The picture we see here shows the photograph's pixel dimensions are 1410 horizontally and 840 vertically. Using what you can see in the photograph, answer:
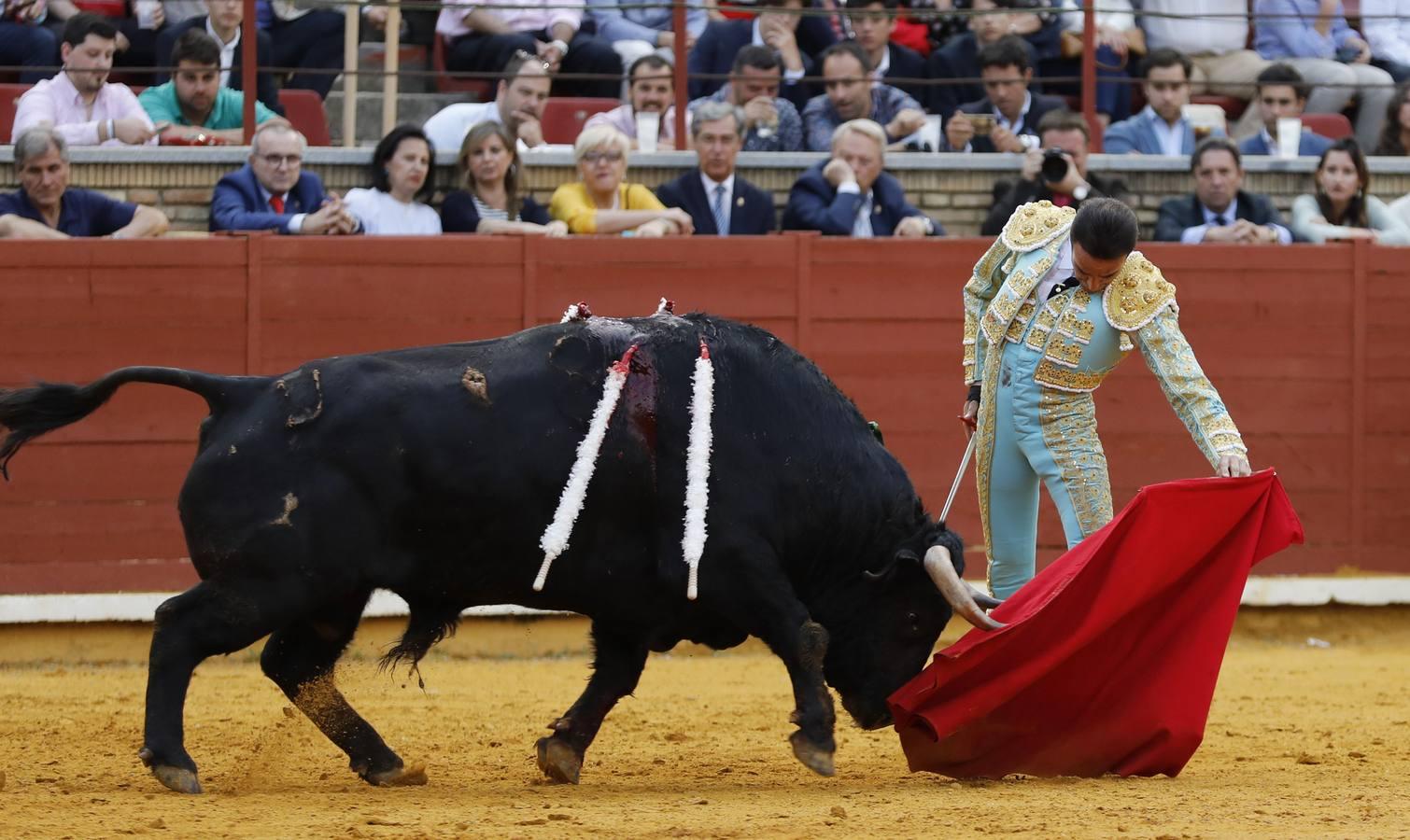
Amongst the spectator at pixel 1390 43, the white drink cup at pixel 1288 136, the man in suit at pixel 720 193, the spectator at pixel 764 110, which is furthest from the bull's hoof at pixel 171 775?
the spectator at pixel 1390 43

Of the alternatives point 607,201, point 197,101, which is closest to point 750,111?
point 607,201

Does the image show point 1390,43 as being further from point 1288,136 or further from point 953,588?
point 953,588

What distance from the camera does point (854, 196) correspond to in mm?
7844

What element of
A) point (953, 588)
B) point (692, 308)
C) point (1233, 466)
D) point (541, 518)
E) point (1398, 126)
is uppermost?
point (1398, 126)

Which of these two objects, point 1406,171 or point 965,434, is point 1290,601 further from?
point 1406,171

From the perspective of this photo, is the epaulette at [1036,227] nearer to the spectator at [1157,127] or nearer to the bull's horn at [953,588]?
the bull's horn at [953,588]

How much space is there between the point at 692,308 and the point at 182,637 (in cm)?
339

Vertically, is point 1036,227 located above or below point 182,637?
above

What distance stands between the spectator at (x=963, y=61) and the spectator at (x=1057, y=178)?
78 centimetres

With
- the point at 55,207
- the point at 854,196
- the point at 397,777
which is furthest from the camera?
the point at 854,196

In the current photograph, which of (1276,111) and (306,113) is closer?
(306,113)

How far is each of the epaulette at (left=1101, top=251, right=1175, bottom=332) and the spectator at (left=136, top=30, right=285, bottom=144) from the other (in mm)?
4035

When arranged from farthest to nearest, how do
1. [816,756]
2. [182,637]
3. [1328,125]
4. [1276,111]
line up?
1. [1328,125]
2. [1276,111]
3. [816,756]
4. [182,637]

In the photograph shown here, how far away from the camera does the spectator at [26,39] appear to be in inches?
314
